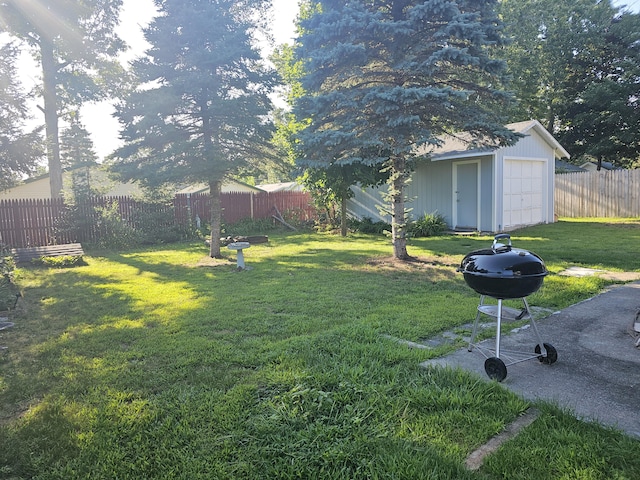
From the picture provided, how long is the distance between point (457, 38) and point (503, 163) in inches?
263

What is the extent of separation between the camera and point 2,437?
2.42 m

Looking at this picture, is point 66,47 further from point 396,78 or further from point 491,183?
point 491,183

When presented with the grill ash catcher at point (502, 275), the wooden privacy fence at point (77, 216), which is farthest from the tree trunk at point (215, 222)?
the grill ash catcher at point (502, 275)

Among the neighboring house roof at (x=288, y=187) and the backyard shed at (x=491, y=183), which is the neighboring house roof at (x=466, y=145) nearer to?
the backyard shed at (x=491, y=183)

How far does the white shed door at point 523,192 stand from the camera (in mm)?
13516

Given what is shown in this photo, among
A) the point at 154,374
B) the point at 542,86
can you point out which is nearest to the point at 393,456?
the point at 154,374

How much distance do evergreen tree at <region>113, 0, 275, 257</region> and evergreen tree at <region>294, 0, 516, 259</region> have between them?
1.45m

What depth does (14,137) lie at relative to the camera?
316 inches

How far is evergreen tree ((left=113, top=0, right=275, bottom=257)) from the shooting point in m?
Result: 8.75

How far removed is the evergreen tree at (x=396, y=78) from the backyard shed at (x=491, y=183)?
16.3 ft

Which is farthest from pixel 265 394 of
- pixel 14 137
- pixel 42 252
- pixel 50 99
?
pixel 50 99

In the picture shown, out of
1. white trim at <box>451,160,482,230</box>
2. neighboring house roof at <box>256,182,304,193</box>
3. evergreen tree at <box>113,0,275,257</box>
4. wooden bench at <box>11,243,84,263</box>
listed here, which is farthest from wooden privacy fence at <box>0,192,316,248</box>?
white trim at <box>451,160,482,230</box>

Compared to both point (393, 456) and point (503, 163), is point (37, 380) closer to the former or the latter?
point (393, 456)

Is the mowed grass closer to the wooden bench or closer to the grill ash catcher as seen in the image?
the grill ash catcher
